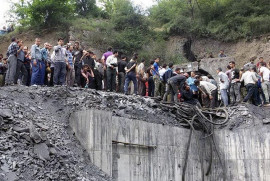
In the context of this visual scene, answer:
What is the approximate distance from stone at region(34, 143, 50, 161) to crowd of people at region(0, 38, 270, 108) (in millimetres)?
3980

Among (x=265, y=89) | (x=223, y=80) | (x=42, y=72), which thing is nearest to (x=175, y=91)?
(x=223, y=80)

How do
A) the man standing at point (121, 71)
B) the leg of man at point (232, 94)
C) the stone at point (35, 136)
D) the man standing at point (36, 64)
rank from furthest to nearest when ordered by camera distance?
the leg of man at point (232, 94)
the man standing at point (121, 71)
the man standing at point (36, 64)
the stone at point (35, 136)

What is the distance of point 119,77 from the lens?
15.4 metres

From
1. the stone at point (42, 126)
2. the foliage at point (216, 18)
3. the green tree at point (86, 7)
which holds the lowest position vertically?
the stone at point (42, 126)

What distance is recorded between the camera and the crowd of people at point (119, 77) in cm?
1289

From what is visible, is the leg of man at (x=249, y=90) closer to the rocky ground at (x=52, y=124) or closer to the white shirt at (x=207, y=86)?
the rocky ground at (x=52, y=124)

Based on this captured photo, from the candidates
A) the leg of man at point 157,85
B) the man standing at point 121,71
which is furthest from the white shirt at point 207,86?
the man standing at point 121,71

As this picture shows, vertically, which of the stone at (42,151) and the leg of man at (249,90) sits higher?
the leg of man at (249,90)

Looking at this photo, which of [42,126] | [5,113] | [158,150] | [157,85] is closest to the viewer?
[5,113]

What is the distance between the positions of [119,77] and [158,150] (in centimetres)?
434

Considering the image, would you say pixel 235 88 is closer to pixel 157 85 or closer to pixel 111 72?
pixel 157 85

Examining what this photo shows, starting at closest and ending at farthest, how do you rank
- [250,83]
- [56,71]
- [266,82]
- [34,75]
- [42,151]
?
[42,151] → [34,75] → [56,71] → [250,83] → [266,82]

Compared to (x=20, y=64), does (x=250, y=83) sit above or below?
below

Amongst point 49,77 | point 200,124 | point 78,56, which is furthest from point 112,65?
point 200,124
